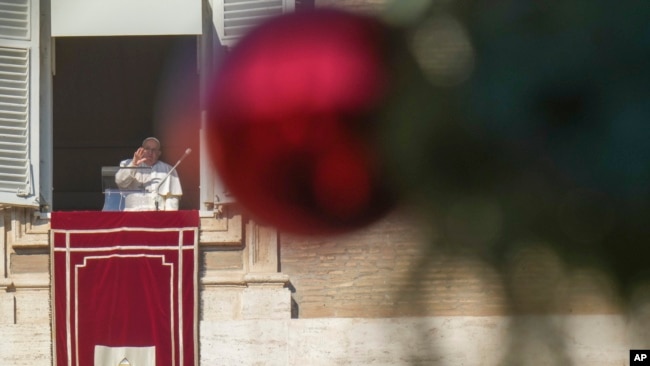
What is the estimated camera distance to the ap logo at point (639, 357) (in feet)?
40.4

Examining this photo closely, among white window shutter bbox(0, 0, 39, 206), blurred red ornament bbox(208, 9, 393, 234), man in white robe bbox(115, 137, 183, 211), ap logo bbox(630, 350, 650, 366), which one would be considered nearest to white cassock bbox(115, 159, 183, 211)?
man in white robe bbox(115, 137, 183, 211)

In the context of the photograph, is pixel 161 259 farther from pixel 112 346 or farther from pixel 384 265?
pixel 384 265

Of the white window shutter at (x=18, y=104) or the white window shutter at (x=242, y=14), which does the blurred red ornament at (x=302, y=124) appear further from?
the white window shutter at (x=18, y=104)

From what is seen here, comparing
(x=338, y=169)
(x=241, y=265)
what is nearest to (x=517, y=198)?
(x=338, y=169)

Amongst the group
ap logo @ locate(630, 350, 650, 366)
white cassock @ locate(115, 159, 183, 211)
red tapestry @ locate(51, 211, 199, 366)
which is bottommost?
ap logo @ locate(630, 350, 650, 366)

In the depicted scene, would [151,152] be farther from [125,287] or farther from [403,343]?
[403,343]

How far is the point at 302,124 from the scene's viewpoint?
12.6m

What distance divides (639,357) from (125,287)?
380 cm

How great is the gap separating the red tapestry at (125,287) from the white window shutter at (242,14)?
4.61ft

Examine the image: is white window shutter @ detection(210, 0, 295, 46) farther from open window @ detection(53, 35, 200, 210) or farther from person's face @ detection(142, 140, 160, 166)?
open window @ detection(53, 35, 200, 210)

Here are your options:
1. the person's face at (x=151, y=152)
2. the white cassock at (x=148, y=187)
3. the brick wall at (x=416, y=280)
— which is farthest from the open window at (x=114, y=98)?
the brick wall at (x=416, y=280)

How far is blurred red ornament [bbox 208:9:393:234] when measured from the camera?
12.6 meters

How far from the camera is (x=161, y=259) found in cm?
1238

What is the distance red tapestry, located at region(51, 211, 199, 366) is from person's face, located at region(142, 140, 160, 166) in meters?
0.71
